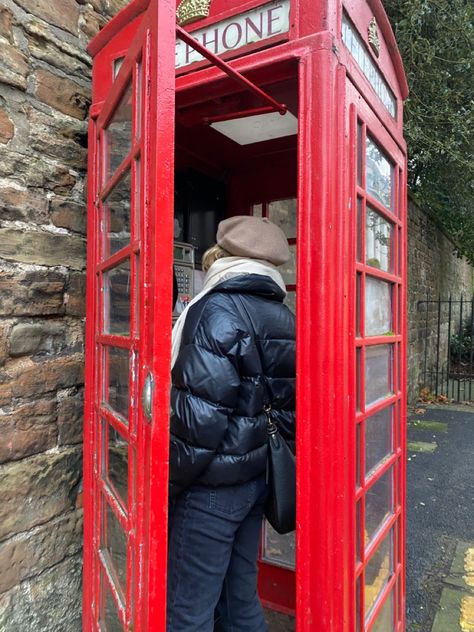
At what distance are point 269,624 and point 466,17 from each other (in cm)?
645

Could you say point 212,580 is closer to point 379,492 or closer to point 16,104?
point 379,492

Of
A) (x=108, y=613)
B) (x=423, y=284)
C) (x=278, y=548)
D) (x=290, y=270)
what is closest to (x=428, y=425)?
(x=423, y=284)

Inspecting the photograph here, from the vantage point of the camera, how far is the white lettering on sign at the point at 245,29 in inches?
64.9

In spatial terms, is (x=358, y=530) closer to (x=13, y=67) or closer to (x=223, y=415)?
(x=223, y=415)

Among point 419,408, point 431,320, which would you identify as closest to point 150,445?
point 419,408

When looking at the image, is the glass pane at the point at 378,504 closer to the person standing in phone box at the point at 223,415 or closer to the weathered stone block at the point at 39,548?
the person standing in phone box at the point at 223,415

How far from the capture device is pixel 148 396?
4.06ft

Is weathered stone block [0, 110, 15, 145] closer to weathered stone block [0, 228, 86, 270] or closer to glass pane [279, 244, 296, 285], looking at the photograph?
weathered stone block [0, 228, 86, 270]

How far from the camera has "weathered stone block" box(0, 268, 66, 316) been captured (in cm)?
183

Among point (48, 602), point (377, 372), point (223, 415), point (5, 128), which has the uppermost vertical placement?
point (5, 128)

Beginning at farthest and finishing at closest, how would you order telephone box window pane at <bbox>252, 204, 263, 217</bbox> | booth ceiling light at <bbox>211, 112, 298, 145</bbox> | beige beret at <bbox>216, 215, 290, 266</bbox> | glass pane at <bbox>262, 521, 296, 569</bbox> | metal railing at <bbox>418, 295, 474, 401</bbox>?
metal railing at <bbox>418, 295, 474, 401</bbox>
telephone box window pane at <bbox>252, 204, 263, 217</bbox>
glass pane at <bbox>262, 521, 296, 569</bbox>
booth ceiling light at <bbox>211, 112, 298, 145</bbox>
beige beret at <bbox>216, 215, 290, 266</bbox>

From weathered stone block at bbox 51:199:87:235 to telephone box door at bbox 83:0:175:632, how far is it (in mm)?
170

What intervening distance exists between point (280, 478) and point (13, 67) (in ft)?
6.22

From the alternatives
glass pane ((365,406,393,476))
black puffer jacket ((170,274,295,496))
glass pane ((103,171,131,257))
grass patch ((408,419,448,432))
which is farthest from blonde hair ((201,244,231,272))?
grass patch ((408,419,448,432))
